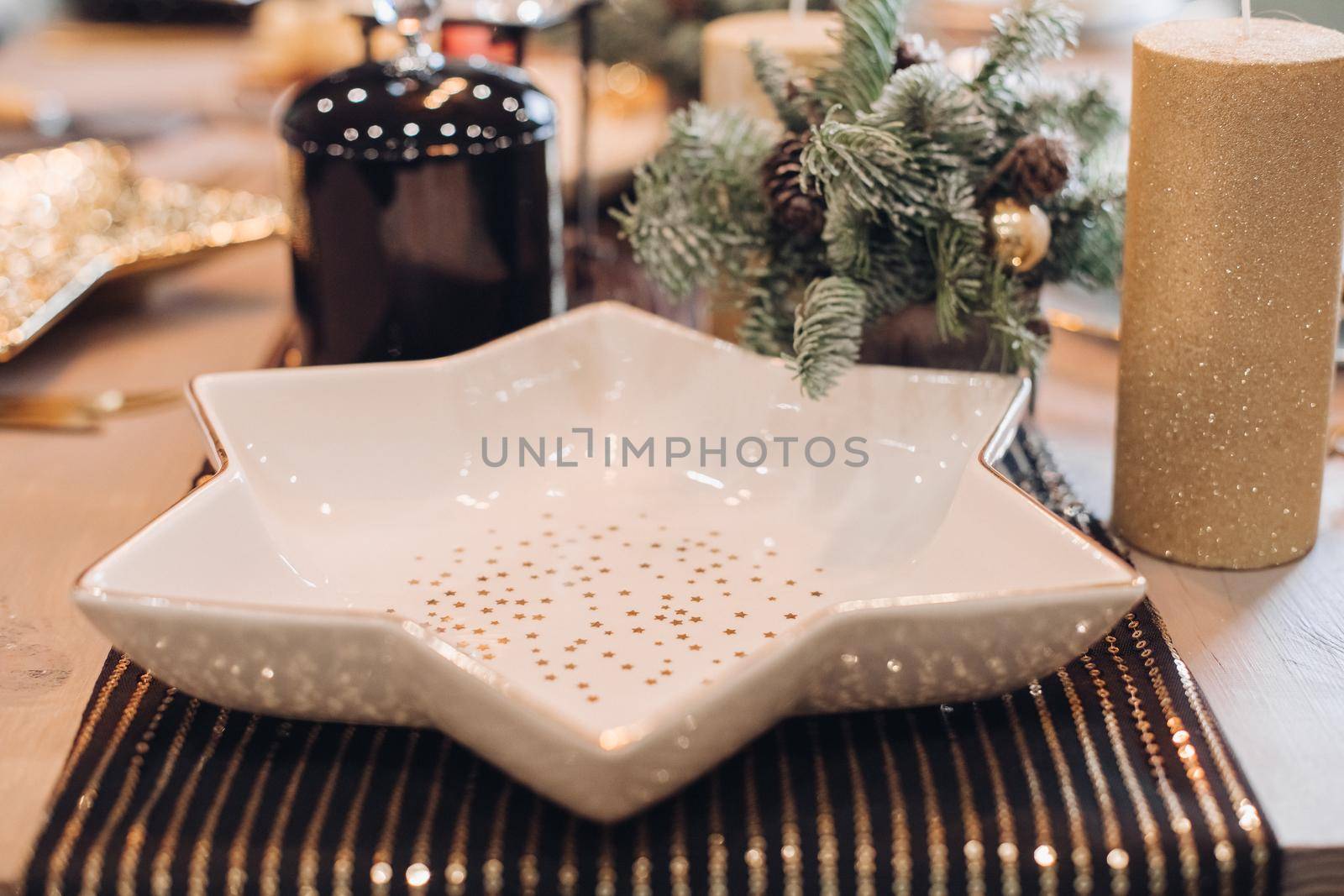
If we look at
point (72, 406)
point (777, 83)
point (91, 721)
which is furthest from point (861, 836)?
point (72, 406)

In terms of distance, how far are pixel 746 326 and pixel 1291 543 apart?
23 cm

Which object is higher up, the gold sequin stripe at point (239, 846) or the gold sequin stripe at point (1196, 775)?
the gold sequin stripe at point (1196, 775)

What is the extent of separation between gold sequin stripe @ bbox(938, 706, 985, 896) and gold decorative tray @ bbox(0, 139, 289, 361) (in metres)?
0.47

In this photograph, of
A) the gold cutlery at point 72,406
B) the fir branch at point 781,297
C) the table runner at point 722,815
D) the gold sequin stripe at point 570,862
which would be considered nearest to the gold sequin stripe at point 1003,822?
the table runner at point 722,815

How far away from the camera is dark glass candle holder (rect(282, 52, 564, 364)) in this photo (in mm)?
588

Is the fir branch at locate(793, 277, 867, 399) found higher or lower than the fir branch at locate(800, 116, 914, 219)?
lower

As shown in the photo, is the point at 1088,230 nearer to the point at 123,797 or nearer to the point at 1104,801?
the point at 1104,801

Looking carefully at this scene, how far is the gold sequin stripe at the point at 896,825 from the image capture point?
1.13 feet

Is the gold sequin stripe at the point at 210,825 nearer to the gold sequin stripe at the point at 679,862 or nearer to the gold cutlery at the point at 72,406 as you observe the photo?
the gold sequin stripe at the point at 679,862

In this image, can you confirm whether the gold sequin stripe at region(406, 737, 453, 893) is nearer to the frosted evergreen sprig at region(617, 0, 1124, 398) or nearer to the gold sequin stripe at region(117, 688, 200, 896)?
the gold sequin stripe at region(117, 688, 200, 896)

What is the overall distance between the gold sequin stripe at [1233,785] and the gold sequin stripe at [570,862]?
0.18m

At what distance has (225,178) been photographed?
38.9 inches

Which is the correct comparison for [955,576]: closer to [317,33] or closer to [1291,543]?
[1291,543]

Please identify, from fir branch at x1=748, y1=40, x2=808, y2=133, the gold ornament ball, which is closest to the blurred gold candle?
fir branch at x1=748, y1=40, x2=808, y2=133
